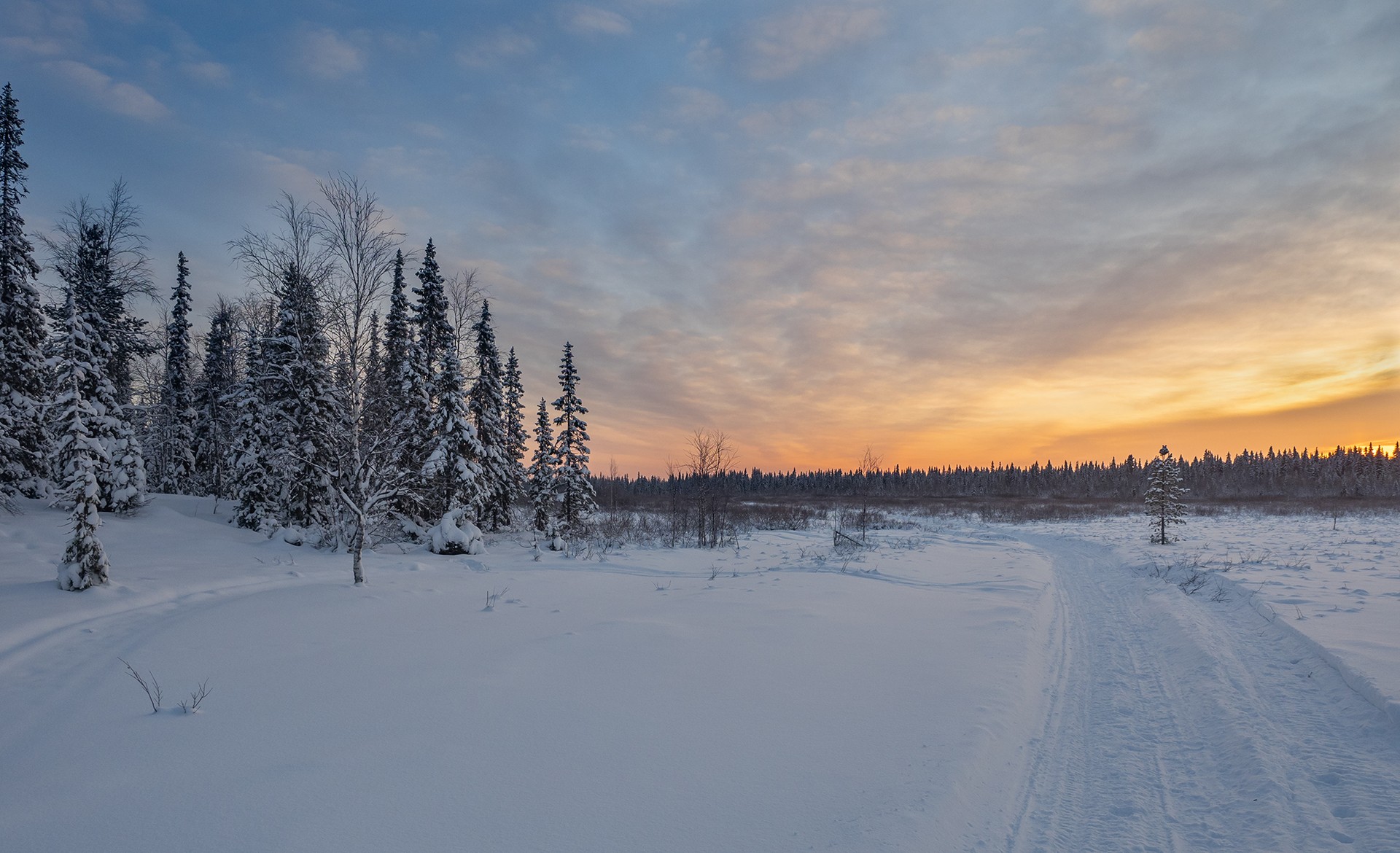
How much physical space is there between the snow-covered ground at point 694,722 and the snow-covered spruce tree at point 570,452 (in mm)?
18712

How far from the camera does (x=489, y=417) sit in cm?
2842

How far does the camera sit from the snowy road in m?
3.79

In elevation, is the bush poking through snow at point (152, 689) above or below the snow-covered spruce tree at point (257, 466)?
below

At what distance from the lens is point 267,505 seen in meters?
23.3

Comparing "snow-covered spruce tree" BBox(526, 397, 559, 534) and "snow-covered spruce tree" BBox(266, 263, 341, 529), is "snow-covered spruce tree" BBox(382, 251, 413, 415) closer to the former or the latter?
"snow-covered spruce tree" BBox(266, 263, 341, 529)

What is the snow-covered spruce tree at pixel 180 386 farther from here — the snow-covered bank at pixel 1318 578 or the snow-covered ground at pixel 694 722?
the snow-covered bank at pixel 1318 578

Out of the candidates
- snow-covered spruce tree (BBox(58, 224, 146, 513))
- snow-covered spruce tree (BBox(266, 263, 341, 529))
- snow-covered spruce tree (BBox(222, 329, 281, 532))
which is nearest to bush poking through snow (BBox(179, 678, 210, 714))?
snow-covered spruce tree (BBox(266, 263, 341, 529))

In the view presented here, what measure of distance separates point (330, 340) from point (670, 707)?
13.0 meters

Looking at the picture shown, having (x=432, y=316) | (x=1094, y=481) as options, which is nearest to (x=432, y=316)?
(x=432, y=316)

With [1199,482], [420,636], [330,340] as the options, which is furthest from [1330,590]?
[1199,482]

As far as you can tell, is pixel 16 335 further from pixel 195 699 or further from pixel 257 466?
pixel 195 699

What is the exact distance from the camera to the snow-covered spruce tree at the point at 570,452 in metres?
30.8

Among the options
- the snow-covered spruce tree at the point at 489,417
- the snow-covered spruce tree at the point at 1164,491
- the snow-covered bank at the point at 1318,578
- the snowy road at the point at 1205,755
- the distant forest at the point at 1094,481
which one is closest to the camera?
the snowy road at the point at 1205,755

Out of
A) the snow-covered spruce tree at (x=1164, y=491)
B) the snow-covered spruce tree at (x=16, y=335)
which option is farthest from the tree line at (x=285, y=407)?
the snow-covered spruce tree at (x=1164, y=491)
